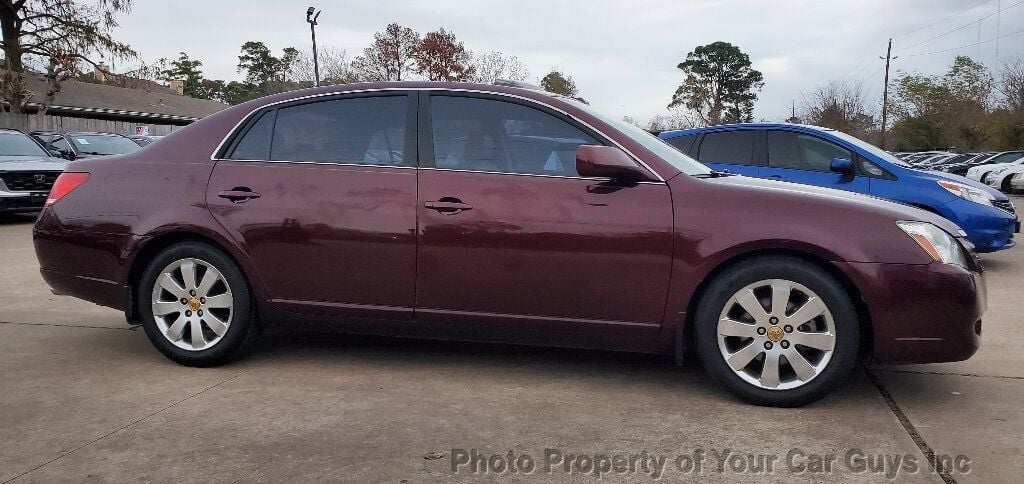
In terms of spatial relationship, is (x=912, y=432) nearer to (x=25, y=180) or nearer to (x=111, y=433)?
(x=111, y=433)

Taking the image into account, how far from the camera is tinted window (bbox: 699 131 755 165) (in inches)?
323

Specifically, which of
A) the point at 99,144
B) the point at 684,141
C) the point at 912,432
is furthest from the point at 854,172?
the point at 99,144

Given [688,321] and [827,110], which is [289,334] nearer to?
[688,321]

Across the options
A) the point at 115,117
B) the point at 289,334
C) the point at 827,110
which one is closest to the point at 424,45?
the point at 115,117

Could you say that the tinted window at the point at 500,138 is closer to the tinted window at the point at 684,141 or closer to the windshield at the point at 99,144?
the tinted window at the point at 684,141

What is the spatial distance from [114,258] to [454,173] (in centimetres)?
194

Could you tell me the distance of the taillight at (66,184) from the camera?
453 centimetres

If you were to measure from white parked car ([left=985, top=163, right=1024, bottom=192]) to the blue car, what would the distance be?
17916mm

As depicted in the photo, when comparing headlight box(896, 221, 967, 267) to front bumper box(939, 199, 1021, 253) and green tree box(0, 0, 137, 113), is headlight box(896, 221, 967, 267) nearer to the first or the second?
front bumper box(939, 199, 1021, 253)

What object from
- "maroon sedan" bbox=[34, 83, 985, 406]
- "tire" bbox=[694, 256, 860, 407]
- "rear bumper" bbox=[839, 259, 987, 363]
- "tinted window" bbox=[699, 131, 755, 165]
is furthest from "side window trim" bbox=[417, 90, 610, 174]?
"tinted window" bbox=[699, 131, 755, 165]

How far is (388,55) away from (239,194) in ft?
146

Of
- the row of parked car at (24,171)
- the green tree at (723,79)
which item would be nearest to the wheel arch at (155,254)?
the row of parked car at (24,171)

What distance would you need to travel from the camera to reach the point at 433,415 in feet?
11.7

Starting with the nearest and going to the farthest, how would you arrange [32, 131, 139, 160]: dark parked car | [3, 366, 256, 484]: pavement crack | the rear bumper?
[3, 366, 256, 484]: pavement crack → the rear bumper → [32, 131, 139, 160]: dark parked car
